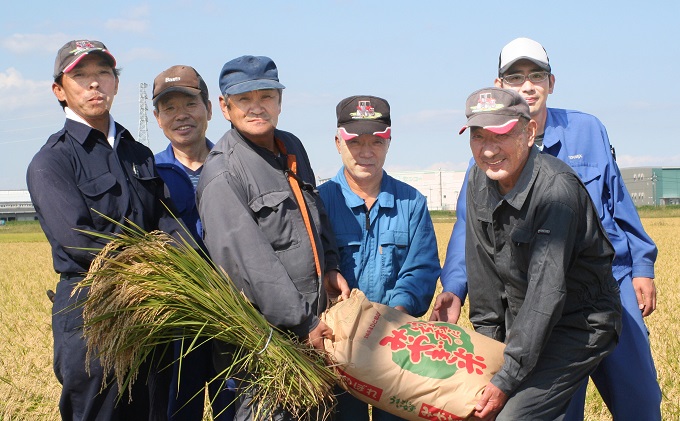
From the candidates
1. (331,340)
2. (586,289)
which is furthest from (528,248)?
(331,340)

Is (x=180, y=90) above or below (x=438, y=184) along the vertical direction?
above

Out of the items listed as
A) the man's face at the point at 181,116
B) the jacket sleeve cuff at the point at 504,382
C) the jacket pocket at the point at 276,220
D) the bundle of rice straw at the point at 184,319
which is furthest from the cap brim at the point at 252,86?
the jacket sleeve cuff at the point at 504,382

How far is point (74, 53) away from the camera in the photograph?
395 cm

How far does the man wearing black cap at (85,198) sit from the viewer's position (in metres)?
3.69

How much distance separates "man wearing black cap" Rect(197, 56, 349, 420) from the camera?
139 inches

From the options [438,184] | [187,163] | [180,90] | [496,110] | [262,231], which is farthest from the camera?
[438,184]

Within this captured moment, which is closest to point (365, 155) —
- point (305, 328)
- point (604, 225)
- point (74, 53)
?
point (305, 328)

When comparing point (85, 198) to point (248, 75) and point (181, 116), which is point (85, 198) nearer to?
point (248, 75)

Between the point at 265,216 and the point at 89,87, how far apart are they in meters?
1.12

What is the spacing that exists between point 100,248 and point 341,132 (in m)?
1.42

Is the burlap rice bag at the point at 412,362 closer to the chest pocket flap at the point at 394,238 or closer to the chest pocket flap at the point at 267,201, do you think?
the chest pocket flap at the point at 267,201

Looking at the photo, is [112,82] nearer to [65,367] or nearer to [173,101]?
[173,101]

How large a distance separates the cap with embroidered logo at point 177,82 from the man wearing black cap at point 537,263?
6.52 ft

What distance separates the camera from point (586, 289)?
3.46m
